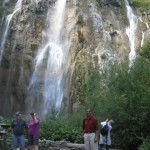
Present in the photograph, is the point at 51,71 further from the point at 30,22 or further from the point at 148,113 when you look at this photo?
the point at 148,113

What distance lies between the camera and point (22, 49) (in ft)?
114

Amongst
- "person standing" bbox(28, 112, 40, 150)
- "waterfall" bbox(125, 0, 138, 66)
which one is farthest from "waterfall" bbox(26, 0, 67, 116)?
"person standing" bbox(28, 112, 40, 150)

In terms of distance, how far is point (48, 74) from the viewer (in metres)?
32.7

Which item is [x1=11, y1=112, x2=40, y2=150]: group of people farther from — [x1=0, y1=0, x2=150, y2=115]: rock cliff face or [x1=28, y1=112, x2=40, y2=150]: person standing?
[x1=0, y1=0, x2=150, y2=115]: rock cliff face

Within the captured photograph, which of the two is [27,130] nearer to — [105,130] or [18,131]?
[18,131]

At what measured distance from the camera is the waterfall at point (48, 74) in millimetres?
31422

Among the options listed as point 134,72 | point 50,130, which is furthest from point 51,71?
point 134,72

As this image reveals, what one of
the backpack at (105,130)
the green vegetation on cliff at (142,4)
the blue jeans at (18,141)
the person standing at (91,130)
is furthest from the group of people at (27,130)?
the green vegetation on cliff at (142,4)

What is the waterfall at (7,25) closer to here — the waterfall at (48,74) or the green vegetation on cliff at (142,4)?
the waterfall at (48,74)

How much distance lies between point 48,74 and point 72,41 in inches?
139

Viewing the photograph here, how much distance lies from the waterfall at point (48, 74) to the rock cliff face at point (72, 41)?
53 cm

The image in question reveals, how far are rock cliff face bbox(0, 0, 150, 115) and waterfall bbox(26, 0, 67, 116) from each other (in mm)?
528

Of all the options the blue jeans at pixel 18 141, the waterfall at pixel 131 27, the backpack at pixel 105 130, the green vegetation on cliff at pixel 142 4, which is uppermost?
the green vegetation on cliff at pixel 142 4

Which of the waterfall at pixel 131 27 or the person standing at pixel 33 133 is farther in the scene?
the waterfall at pixel 131 27
